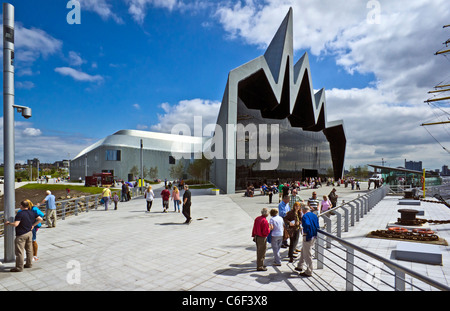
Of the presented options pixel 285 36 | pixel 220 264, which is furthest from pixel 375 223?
pixel 285 36

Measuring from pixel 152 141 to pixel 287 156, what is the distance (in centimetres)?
5484

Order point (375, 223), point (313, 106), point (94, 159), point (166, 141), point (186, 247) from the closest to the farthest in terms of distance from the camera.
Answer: point (186, 247) < point (375, 223) < point (313, 106) < point (94, 159) < point (166, 141)

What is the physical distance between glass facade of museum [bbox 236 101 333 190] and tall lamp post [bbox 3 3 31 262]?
2316cm

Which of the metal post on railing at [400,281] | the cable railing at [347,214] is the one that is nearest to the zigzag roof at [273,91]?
the cable railing at [347,214]

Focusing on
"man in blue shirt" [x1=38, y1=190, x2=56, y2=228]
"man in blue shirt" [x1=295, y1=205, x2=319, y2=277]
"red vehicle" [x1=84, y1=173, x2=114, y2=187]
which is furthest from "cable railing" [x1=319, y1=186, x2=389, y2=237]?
"red vehicle" [x1=84, y1=173, x2=114, y2=187]

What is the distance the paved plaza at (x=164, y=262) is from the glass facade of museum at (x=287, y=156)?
63.9 feet

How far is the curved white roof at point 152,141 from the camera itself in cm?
7800

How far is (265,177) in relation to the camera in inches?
1328

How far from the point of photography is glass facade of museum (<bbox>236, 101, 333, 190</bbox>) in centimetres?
3047

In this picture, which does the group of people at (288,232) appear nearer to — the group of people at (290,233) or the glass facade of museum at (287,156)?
the group of people at (290,233)

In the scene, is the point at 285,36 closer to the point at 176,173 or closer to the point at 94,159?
the point at 176,173

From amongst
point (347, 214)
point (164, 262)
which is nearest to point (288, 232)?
point (164, 262)
